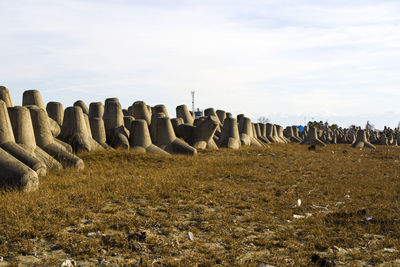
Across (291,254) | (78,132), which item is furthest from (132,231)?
(78,132)

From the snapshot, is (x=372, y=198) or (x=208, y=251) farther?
(x=372, y=198)

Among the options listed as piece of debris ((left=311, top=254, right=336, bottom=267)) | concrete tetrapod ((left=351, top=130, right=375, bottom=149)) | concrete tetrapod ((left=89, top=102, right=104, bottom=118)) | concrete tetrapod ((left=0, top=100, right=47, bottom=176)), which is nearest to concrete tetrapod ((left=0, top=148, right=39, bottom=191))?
concrete tetrapod ((left=0, top=100, right=47, bottom=176))

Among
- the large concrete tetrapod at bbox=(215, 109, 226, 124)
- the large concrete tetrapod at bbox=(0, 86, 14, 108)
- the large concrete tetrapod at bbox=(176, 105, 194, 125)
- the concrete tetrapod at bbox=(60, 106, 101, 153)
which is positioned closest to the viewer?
the large concrete tetrapod at bbox=(0, 86, 14, 108)

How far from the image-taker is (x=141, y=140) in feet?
40.3

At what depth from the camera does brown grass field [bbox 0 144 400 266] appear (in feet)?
12.5

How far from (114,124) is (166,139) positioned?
1846mm

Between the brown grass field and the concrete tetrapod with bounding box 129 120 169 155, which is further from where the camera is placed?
the concrete tetrapod with bounding box 129 120 169 155

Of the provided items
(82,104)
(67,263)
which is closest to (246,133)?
(82,104)

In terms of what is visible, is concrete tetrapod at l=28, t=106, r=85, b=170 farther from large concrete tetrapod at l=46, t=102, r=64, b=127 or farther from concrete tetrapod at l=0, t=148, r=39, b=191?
large concrete tetrapod at l=46, t=102, r=64, b=127

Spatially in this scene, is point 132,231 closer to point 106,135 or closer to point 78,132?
point 78,132

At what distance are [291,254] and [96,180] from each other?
14.5ft

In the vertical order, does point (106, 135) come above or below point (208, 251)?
above

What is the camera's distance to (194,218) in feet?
17.0

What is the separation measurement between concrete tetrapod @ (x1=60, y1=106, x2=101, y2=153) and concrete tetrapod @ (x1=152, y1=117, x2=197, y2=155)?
2646 millimetres
